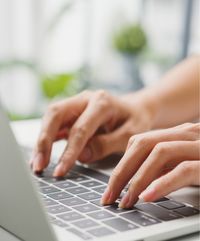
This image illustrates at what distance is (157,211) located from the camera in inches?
25.0

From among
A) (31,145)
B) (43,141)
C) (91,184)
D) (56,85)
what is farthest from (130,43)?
(91,184)

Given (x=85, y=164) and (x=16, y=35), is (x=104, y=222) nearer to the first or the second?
(x=85, y=164)

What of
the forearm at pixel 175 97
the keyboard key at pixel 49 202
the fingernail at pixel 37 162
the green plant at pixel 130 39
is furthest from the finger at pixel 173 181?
the green plant at pixel 130 39

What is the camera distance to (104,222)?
0.59 m

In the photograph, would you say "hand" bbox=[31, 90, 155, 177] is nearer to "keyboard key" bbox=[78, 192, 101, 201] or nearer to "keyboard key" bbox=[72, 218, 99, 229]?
"keyboard key" bbox=[78, 192, 101, 201]

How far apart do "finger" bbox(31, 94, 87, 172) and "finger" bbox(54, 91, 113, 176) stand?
2 cm

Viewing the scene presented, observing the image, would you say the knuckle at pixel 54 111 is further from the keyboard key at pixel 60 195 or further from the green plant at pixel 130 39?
the green plant at pixel 130 39

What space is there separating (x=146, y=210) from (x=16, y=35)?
8.86 ft

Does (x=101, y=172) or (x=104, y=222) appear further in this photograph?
(x=101, y=172)

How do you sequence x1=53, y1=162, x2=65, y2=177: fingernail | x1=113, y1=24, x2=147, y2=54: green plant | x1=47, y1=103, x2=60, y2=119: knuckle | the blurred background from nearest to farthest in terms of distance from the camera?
x1=53, y1=162, x2=65, y2=177: fingernail < x1=47, y1=103, x2=60, y2=119: knuckle < the blurred background < x1=113, y1=24, x2=147, y2=54: green plant

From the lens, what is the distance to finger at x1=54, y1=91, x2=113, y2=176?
822 millimetres

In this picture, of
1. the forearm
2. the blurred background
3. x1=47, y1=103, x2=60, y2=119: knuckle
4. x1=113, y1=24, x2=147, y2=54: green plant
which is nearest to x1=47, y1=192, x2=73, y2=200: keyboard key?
x1=47, y1=103, x2=60, y2=119: knuckle

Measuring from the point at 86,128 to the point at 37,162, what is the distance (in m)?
0.10

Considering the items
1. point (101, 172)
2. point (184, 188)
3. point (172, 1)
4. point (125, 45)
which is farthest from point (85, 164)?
point (172, 1)
